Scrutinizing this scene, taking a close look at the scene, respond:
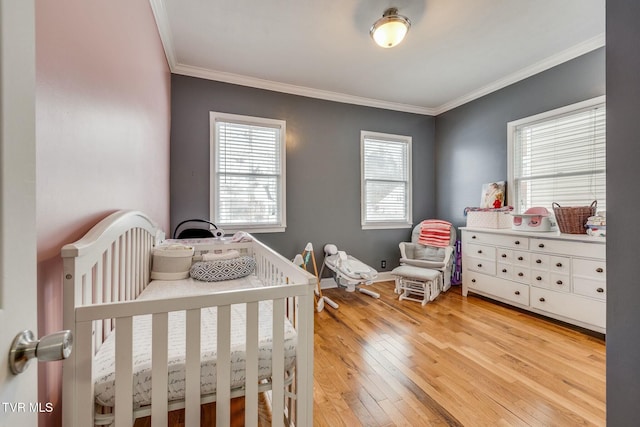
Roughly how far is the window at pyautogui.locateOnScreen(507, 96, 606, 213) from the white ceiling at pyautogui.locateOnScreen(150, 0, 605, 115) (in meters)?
0.55

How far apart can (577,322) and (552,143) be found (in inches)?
69.0

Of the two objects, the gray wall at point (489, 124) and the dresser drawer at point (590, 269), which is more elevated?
the gray wall at point (489, 124)

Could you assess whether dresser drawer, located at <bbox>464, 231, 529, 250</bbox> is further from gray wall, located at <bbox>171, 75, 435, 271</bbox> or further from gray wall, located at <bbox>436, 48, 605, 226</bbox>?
gray wall, located at <bbox>171, 75, 435, 271</bbox>

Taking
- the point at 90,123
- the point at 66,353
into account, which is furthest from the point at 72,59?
the point at 66,353

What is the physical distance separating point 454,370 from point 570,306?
1431 millimetres

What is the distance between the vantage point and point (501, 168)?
331 centimetres

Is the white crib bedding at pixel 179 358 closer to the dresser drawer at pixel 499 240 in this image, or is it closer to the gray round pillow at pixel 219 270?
the gray round pillow at pixel 219 270

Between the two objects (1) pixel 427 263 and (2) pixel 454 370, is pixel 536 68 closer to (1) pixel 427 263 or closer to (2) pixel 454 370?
(1) pixel 427 263

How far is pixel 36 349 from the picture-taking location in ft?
1.39

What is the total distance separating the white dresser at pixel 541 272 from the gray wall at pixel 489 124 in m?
0.66

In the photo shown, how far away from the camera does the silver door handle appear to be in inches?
16.3

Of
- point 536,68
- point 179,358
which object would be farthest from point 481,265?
point 179,358

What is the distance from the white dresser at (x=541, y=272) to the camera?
2.26 m

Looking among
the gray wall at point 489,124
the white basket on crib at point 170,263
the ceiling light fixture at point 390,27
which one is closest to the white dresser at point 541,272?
the gray wall at point 489,124
